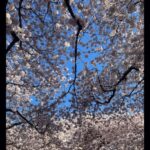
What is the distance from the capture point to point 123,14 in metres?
7.54

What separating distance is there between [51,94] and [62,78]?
73 cm
